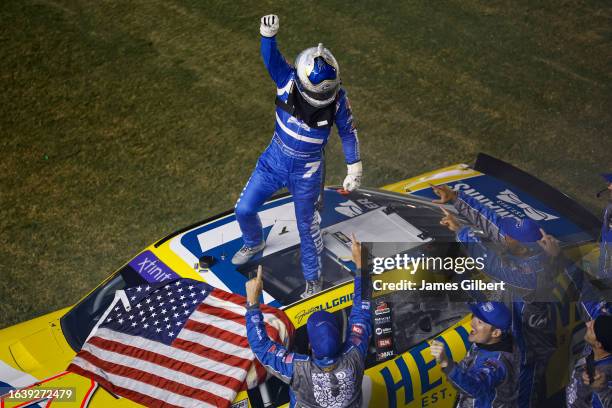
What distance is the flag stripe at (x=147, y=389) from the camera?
4.47 m

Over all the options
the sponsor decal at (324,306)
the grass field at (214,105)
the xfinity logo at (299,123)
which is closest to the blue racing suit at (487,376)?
the sponsor decal at (324,306)

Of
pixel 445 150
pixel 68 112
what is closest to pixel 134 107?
pixel 68 112

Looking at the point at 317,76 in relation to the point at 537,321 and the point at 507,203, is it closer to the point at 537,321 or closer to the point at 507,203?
the point at 537,321

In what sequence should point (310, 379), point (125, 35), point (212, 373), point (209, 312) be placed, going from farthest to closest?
point (125, 35), point (209, 312), point (212, 373), point (310, 379)

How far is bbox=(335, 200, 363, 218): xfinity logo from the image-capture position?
595 centimetres

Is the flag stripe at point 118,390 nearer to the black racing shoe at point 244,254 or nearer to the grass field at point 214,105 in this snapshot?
the black racing shoe at point 244,254

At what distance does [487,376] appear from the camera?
4488mm

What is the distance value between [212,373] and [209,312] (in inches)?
18.4

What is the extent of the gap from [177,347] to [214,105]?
18.3 ft

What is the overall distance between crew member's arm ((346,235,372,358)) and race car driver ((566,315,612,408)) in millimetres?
1386

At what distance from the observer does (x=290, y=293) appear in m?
5.18

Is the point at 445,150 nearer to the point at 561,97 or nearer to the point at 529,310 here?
the point at 561,97

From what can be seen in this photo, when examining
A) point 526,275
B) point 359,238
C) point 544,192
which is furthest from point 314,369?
point 544,192

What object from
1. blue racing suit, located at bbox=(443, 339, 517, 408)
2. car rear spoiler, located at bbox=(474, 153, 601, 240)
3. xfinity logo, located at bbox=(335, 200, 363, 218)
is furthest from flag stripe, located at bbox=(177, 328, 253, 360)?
car rear spoiler, located at bbox=(474, 153, 601, 240)
